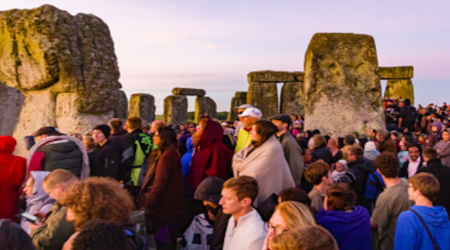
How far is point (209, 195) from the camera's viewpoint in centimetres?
375

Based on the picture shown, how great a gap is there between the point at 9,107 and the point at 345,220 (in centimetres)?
533

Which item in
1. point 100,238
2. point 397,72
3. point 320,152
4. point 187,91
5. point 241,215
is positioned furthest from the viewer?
point 187,91

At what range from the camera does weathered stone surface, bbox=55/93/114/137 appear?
6.05 metres

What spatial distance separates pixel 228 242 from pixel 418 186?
1528 millimetres

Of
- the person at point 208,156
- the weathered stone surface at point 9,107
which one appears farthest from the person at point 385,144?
the weathered stone surface at point 9,107

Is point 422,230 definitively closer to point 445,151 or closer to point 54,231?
point 54,231

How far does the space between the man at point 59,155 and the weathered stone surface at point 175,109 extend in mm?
21611

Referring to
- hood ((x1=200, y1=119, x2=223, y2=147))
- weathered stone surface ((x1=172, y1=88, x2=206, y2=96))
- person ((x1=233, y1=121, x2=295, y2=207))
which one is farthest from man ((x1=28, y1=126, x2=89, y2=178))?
weathered stone surface ((x1=172, y1=88, x2=206, y2=96))

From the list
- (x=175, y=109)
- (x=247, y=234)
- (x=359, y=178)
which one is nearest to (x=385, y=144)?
(x=359, y=178)

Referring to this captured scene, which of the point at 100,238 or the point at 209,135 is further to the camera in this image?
the point at 209,135

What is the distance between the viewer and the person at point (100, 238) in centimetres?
168

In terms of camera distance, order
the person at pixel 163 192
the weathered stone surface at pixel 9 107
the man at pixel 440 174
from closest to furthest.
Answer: the person at pixel 163 192
the man at pixel 440 174
the weathered stone surface at pixel 9 107

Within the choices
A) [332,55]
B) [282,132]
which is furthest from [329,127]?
[282,132]

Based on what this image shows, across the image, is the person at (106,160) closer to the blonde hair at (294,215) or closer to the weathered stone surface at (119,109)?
the weathered stone surface at (119,109)
